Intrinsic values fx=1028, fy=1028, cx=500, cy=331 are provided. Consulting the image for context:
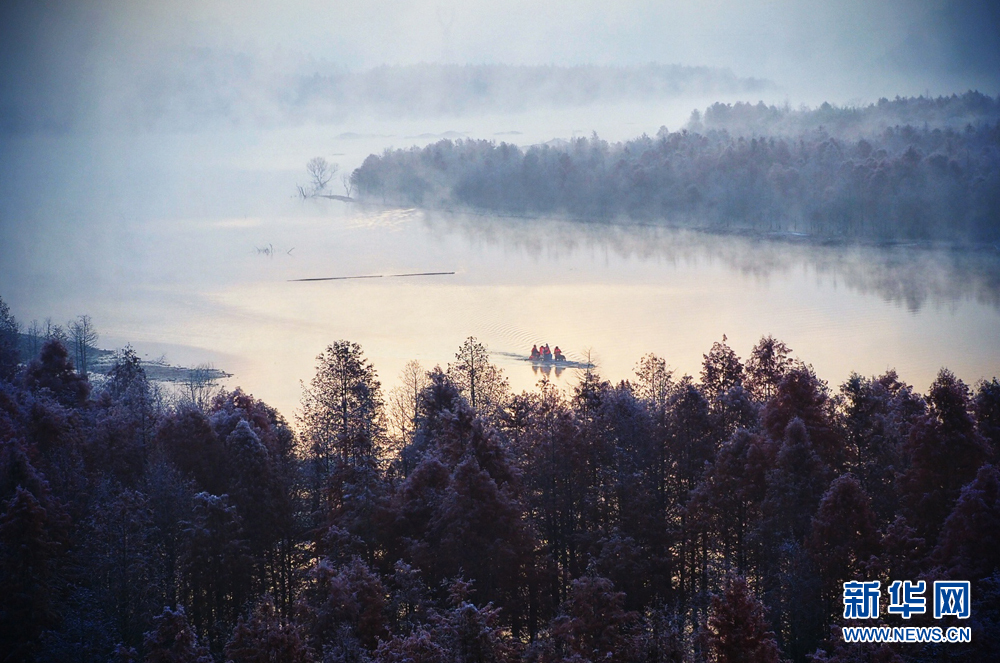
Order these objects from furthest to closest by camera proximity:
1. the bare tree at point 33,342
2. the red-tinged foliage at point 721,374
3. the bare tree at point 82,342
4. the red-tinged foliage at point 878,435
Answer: the bare tree at point 33,342 < the bare tree at point 82,342 < the red-tinged foliage at point 721,374 < the red-tinged foliage at point 878,435

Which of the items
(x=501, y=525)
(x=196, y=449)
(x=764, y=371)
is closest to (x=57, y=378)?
(x=196, y=449)

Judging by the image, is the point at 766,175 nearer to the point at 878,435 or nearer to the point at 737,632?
the point at 878,435

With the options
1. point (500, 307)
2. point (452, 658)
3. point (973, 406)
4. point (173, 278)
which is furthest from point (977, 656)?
point (173, 278)

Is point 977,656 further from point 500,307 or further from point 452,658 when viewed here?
point 500,307

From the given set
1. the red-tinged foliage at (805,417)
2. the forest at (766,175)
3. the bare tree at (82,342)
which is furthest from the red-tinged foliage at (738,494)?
the forest at (766,175)

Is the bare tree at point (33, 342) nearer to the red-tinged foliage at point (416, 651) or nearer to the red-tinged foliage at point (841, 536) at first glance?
the red-tinged foliage at point (416, 651)
